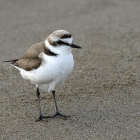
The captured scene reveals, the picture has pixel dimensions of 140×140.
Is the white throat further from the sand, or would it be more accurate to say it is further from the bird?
the sand

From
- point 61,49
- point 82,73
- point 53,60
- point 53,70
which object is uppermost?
point 61,49

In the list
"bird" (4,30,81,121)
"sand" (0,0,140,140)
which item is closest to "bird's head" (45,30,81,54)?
"bird" (4,30,81,121)

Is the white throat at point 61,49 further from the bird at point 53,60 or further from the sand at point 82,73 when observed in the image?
the sand at point 82,73

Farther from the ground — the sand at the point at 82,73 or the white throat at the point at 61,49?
the white throat at the point at 61,49

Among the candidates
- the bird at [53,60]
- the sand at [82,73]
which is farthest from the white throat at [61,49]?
the sand at [82,73]

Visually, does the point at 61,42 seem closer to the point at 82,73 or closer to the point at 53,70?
the point at 53,70

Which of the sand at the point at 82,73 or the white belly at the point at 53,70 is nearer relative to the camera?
the white belly at the point at 53,70

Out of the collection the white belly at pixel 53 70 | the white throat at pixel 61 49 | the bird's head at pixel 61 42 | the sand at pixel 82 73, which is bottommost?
the sand at pixel 82 73

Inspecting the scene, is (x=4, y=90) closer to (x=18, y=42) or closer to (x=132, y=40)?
(x=18, y=42)

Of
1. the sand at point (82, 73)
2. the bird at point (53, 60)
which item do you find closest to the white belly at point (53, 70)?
the bird at point (53, 60)

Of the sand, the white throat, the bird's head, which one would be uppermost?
the bird's head

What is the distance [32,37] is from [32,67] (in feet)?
11.4

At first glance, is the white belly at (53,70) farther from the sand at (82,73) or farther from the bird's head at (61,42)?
the sand at (82,73)

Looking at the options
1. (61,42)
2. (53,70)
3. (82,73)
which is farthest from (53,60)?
(82,73)
